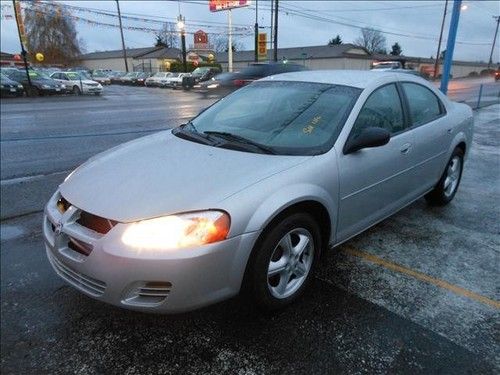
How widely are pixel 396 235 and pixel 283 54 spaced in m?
65.2

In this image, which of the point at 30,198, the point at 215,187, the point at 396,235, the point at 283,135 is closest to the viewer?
the point at 215,187

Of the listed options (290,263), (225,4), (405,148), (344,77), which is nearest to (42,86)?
(225,4)

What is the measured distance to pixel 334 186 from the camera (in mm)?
3062

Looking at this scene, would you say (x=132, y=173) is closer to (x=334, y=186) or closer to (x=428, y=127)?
(x=334, y=186)

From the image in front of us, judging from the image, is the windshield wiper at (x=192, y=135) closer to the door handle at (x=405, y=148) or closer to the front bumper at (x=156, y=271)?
the front bumper at (x=156, y=271)

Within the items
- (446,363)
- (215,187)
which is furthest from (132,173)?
(446,363)

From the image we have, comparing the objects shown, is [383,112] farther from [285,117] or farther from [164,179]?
[164,179]

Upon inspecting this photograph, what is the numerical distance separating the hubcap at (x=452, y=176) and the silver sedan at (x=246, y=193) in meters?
0.81

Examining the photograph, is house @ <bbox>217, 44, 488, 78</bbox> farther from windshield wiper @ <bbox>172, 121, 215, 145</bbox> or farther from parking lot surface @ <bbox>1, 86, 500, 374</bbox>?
parking lot surface @ <bbox>1, 86, 500, 374</bbox>

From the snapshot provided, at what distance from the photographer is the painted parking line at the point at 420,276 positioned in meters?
3.11

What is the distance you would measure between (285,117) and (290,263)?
4.06ft

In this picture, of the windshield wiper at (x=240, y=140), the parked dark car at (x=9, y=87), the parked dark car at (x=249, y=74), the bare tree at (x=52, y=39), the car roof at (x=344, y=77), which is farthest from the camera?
the bare tree at (x=52, y=39)

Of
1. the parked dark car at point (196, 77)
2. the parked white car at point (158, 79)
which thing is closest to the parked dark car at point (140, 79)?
the parked white car at point (158, 79)

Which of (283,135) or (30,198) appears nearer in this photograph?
(283,135)
